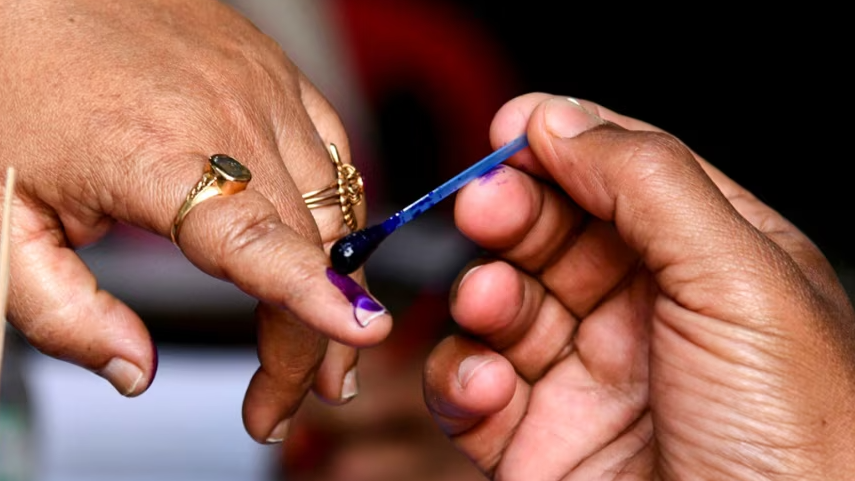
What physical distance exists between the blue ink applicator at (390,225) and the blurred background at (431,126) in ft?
3.72

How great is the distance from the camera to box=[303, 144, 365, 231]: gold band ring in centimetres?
100

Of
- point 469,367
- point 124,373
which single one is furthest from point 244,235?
point 469,367

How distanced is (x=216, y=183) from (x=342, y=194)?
24 cm

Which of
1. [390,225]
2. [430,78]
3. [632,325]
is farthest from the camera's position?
[430,78]

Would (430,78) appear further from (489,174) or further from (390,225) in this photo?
(390,225)

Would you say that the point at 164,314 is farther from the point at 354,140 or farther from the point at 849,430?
the point at 849,430

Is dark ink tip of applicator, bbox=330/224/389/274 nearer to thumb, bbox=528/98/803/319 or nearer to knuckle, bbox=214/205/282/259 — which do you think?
knuckle, bbox=214/205/282/259

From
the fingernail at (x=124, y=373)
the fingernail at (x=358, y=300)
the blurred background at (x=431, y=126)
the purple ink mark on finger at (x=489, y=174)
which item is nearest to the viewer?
the fingernail at (x=358, y=300)

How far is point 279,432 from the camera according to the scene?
0.99 metres

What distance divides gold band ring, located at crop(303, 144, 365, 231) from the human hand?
11cm

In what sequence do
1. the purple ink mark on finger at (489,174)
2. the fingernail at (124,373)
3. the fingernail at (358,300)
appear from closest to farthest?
1. the fingernail at (358,300)
2. the fingernail at (124,373)
3. the purple ink mark on finger at (489,174)

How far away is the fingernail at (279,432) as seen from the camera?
979 millimetres

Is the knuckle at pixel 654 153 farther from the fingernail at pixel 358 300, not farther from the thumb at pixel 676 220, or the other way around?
the fingernail at pixel 358 300

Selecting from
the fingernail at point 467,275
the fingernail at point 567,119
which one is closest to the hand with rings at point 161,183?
the fingernail at point 467,275
